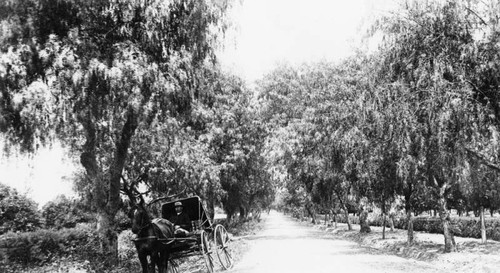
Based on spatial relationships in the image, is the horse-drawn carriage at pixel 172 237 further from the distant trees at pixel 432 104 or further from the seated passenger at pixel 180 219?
the distant trees at pixel 432 104

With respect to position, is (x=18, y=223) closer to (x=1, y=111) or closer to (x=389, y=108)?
(x=1, y=111)

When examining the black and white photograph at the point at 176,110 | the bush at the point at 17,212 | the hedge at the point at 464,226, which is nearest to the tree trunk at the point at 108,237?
the black and white photograph at the point at 176,110

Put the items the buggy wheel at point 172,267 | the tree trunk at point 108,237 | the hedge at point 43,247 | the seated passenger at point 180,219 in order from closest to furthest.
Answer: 1. the buggy wheel at point 172,267
2. the tree trunk at point 108,237
3. the seated passenger at point 180,219
4. the hedge at point 43,247

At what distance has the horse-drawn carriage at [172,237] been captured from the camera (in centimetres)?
1051

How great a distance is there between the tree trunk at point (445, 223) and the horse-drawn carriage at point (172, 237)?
8251mm

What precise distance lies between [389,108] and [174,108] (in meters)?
6.64

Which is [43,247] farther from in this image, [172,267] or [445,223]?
[445,223]

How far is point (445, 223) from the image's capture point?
17797 mm

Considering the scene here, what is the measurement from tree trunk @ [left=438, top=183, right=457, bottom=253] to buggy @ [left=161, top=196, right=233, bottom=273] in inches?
325

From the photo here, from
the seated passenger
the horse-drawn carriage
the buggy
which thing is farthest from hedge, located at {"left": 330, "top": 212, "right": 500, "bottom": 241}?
the seated passenger

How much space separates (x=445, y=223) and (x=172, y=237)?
→ 445 inches

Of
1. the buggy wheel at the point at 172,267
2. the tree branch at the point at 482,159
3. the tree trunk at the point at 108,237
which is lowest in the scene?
the buggy wheel at the point at 172,267

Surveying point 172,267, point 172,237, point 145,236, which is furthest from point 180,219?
point 145,236

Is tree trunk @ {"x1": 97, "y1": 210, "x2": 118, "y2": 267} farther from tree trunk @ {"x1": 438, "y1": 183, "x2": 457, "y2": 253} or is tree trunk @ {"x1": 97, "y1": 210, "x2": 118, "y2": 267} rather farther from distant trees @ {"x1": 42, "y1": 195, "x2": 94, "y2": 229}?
distant trees @ {"x1": 42, "y1": 195, "x2": 94, "y2": 229}
